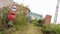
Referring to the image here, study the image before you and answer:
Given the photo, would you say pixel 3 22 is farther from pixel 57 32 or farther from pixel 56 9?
pixel 56 9

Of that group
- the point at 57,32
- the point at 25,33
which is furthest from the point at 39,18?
the point at 25,33

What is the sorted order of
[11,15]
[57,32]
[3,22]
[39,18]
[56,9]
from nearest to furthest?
[11,15] < [3,22] < [57,32] < [39,18] < [56,9]

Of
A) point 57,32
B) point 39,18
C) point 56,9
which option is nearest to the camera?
point 57,32

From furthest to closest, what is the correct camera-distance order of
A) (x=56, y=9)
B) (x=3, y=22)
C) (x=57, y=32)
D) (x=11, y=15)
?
(x=56, y=9), (x=57, y=32), (x=3, y=22), (x=11, y=15)

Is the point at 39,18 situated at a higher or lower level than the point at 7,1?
lower

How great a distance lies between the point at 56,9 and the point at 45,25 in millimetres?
2205

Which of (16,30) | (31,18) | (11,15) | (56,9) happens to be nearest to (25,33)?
(16,30)

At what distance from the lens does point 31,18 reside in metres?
11.8

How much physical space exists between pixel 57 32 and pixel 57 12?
2408 millimetres

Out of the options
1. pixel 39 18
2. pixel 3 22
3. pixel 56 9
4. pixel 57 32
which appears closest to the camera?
pixel 3 22

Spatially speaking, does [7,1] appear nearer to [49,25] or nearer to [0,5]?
[0,5]

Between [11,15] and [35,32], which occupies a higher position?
[11,15]

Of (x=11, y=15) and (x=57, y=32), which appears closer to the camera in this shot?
(x=11, y=15)

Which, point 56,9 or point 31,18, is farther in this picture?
point 56,9
